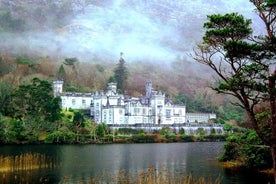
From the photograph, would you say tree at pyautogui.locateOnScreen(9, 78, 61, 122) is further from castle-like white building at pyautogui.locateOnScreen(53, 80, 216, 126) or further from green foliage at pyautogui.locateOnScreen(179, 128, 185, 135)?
green foliage at pyautogui.locateOnScreen(179, 128, 185, 135)

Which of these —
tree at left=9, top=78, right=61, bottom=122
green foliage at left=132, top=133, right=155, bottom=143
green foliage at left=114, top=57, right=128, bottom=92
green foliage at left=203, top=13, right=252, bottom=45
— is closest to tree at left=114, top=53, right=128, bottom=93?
green foliage at left=114, top=57, right=128, bottom=92

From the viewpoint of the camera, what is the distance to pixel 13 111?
221 ft

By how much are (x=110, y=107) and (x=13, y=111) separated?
23.0m

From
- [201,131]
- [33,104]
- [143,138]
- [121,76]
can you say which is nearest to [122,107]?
[201,131]

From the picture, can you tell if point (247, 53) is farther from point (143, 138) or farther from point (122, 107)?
point (122, 107)

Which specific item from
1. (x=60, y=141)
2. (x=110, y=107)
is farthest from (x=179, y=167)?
(x=110, y=107)

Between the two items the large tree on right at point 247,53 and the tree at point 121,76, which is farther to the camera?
the tree at point 121,76

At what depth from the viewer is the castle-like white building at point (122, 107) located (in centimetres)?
8519

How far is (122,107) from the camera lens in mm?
85250

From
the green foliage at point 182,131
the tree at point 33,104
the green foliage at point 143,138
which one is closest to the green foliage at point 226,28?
the tree at point 33,104

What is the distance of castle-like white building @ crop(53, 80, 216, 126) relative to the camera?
85.2 metres

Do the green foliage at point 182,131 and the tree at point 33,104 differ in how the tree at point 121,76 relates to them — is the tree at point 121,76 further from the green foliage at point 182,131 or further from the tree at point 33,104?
the tree at point 33,104

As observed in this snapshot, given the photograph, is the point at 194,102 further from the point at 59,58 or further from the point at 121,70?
the point at 59,58

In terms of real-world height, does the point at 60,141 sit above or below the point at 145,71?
below
